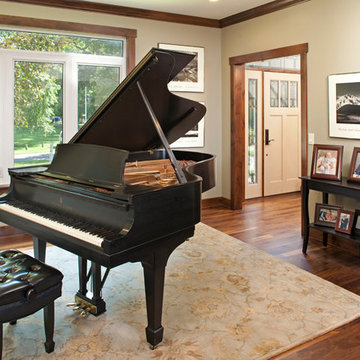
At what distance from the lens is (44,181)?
99.4 inches

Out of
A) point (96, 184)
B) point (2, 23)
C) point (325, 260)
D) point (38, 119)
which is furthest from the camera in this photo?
point (38, 119)

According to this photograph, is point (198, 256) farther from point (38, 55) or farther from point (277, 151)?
point (277, 151)

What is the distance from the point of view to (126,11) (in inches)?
203

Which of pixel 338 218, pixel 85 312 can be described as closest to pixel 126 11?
pixel 338 218

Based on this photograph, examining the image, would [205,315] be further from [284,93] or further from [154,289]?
[284,93]

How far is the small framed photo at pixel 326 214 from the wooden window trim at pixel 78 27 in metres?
3.14

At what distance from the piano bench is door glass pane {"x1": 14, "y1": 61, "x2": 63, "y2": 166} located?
108 inches

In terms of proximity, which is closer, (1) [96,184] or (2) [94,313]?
(1) [96,184]

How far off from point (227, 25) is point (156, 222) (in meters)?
4.59

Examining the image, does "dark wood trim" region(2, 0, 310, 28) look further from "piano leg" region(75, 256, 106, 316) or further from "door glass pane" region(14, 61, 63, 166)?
"piano leg" region(75, 256, 106, 316)

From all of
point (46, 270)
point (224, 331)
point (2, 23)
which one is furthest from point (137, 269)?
point (2, 23)

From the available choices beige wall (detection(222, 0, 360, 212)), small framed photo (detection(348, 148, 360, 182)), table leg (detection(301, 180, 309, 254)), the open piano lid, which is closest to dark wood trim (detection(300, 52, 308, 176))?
beige wall (detection(222, 0, 360, 212))

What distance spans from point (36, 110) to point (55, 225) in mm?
3014

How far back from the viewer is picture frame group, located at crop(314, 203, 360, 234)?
146 inches
